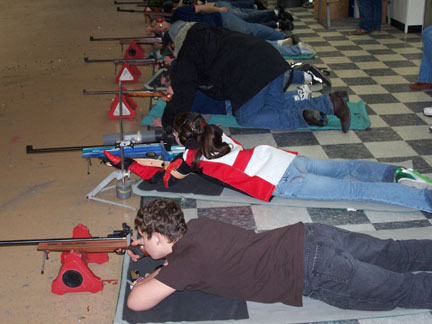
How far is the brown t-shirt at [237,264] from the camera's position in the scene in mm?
1998

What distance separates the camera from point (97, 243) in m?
2.36

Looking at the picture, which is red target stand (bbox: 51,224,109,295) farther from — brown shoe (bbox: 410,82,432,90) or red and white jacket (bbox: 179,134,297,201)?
brown shoe (bbox: 410,82,432,90)

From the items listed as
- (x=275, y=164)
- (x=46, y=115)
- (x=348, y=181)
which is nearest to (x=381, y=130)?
(x=348, y=181)

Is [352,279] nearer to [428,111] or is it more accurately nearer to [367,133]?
[367,133]

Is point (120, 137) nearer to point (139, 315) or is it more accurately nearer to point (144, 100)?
point (139, 315)

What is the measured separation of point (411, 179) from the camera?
9.70ft

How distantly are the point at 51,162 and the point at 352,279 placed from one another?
8.55 ft

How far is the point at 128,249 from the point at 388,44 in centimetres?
528

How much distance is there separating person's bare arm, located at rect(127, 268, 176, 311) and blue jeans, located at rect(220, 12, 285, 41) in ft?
14.1

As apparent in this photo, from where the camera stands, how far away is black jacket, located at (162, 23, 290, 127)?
371cm

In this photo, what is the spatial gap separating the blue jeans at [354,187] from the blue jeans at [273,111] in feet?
3.32

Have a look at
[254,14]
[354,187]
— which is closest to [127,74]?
[254,14]

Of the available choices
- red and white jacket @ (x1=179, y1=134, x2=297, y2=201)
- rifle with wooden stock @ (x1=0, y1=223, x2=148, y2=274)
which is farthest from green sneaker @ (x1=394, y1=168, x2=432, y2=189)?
rifle with wooden stock @ (x1=0, y1=223, x2=148, y2=274)

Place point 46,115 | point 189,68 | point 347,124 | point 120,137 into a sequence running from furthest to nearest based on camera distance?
point 46,115 < point 347,124 < point 189,68 < point 120,137
